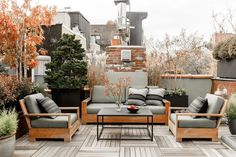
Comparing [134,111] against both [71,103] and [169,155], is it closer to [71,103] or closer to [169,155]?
[169,155]

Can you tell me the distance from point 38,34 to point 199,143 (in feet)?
14.3

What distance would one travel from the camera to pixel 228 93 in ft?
22.7

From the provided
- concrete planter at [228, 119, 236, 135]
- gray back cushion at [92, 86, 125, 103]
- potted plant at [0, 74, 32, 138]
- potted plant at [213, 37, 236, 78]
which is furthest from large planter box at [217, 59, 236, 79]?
potted plant at [0, 74, 32, 138]

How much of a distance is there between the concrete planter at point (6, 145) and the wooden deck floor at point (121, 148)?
357 mm

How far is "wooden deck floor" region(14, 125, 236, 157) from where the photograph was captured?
435 centimetres

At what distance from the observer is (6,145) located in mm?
3918

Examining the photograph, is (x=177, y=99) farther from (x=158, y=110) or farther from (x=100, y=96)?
(x=100, y=96)

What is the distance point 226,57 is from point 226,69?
0.34 metres

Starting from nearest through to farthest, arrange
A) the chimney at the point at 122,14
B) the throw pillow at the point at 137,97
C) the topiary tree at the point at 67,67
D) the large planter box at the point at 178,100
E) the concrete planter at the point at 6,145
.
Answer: the concrete planter at the point at 6,145
the throw pillow at the point at 137,97
the topiary tree at the point at 67,67
the large planter box at the point at 178,100
the chimney at the point at 122,14

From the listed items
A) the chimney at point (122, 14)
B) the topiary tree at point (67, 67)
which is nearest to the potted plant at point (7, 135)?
the topiary tree at point (67, 67)

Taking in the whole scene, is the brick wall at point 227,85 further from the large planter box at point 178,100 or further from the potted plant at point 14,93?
the potted plant at point 14,93

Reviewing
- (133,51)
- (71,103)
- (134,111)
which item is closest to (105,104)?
(71,103)

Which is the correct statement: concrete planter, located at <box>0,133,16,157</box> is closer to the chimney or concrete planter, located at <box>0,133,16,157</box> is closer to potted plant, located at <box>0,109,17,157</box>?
potted plant, located at <box>0,109,17,157</box>

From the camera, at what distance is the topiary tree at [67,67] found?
706 centimetres
